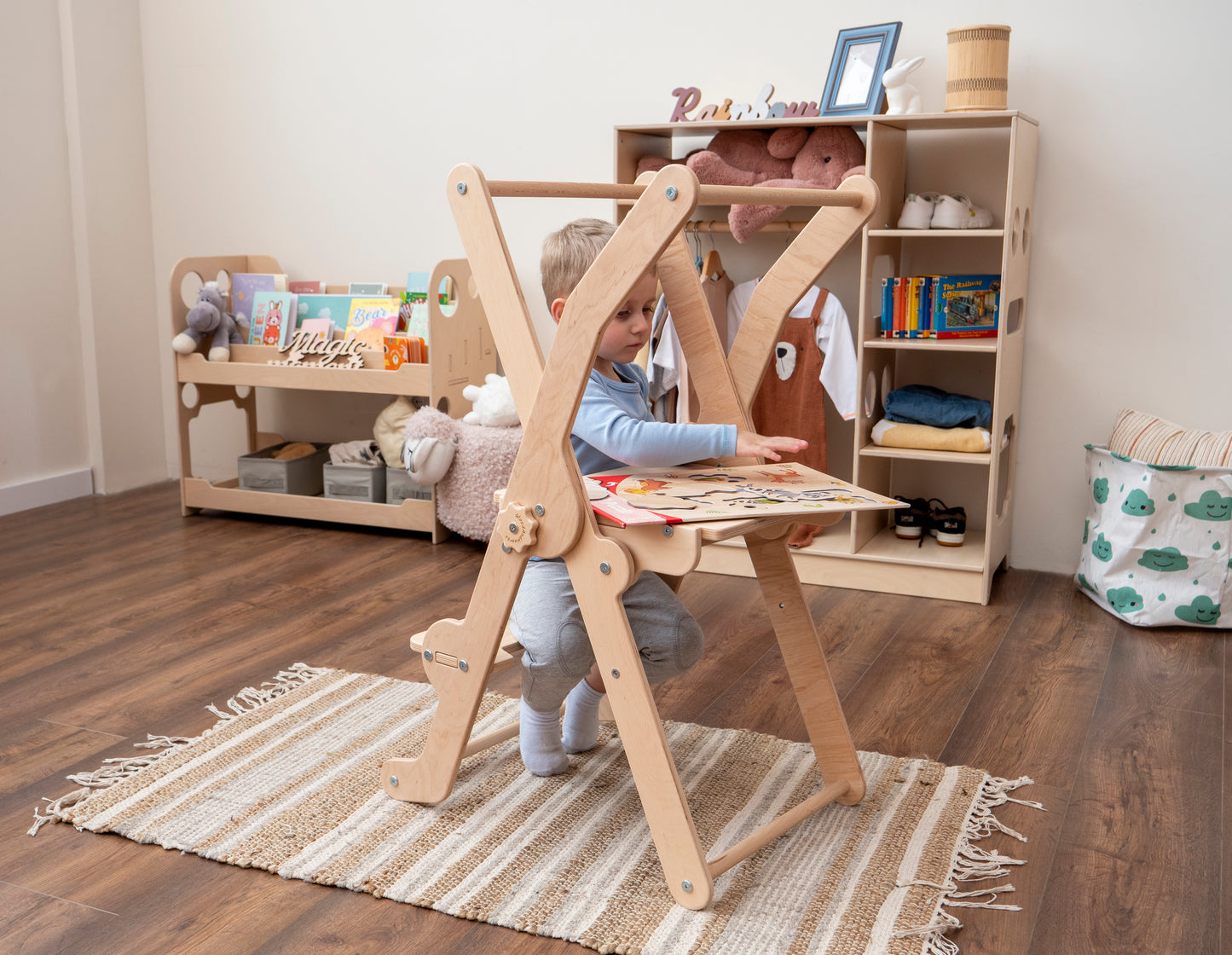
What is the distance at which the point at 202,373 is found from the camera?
351 cm

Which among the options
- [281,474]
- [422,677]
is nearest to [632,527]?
[422,677]

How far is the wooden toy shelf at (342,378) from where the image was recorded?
127 inches

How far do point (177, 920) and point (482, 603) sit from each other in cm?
56

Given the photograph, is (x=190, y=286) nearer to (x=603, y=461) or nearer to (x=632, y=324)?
(x=603, y=461)

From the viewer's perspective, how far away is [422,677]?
7.33 feet

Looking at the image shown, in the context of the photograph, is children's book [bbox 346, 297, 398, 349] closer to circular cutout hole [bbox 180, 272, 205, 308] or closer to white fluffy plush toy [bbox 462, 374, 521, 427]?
white fluffy plush toy [bbox 462, 374, 521, 427]

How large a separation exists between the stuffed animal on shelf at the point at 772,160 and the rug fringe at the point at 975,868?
1.56m

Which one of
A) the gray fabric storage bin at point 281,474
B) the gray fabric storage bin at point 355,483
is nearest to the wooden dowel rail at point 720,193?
the gray fabric storage bin at point 355,483

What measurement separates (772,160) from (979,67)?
0.56 meters

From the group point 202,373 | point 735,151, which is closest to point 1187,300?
point 735,151

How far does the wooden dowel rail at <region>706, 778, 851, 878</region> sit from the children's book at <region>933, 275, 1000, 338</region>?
4.74 feet

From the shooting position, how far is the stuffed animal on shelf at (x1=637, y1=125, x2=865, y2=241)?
110 inches

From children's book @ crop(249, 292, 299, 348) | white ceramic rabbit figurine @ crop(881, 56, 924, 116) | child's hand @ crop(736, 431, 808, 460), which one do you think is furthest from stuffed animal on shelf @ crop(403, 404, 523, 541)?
child's hand @ crop(736, 431, 808, 460)

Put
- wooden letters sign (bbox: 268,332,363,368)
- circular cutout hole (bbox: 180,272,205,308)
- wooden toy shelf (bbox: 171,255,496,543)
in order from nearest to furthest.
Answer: wooden toy shelf (bbox: 171,255,496,543)
wooden letters sign (bbox: 268,332,363,368)
circular cutout hole (bbox: 180,272,205,308)
